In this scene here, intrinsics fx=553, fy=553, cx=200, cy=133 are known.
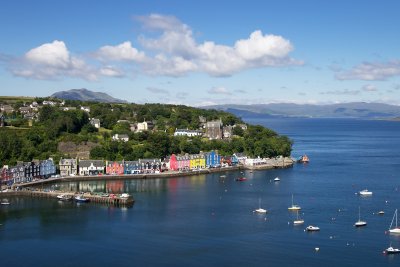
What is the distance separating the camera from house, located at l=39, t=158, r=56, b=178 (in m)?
44.5

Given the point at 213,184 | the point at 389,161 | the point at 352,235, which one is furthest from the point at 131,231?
the point at 389,161

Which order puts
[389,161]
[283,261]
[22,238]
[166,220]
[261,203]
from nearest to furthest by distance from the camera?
[283,261]
[22,238]
[166,220]
[261,203]
[389,161]

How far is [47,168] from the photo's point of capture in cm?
4509

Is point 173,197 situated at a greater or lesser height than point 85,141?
lesser

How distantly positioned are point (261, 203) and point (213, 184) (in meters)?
8.91

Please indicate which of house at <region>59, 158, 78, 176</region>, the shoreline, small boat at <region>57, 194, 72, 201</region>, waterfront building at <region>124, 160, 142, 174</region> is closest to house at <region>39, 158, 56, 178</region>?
house at <region>59, 158, 78, 176</region>

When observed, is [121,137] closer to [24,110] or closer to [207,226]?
[24,110]

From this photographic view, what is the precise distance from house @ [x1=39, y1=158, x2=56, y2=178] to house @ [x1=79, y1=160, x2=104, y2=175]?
226 centimetres

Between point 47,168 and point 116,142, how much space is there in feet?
29.1

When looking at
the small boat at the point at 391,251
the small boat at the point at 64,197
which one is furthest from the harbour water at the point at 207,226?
the small boat at the point at 64,197

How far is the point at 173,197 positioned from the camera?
119 feet

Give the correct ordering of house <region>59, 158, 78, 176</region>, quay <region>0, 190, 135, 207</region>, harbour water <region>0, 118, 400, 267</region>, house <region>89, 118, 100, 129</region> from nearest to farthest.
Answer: harbour water <region>0, 118, 400, 267</region>
quay <region>0, 190, 135, 207</region>
house <region>59, 158, 78, 176</region>
house <region>89, 118, 100, 129</region>

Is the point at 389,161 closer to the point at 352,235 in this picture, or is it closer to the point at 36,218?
the point at 352,235

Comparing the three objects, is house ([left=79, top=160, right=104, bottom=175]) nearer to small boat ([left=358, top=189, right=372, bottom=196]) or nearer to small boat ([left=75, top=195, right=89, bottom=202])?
small boat ([left=75, top=195, right=89, bottom=202])
